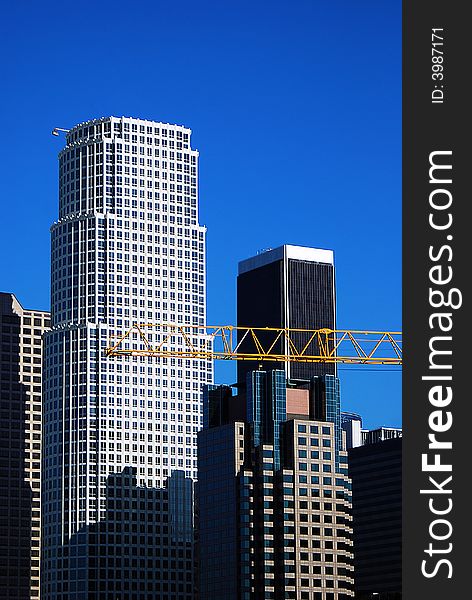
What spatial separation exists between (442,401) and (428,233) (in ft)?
12.0

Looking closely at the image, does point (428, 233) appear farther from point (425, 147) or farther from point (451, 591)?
point (451, 591)

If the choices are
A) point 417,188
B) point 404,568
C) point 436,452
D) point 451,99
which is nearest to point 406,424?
point 436,452

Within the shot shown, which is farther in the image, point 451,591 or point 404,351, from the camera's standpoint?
point 404,351

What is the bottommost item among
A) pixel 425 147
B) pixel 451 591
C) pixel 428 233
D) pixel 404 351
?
pixel 451 591

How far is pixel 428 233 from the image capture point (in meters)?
30.7

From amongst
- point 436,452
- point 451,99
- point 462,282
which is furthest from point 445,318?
point 451,99

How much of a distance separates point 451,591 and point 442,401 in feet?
13.2

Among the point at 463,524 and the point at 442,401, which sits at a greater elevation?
the point at 442,401

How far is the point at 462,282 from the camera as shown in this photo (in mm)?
30578

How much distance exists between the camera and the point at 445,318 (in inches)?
1197

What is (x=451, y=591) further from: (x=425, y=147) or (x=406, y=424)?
(x=425, y=147)

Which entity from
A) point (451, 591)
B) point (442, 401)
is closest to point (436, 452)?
point (442, 401)

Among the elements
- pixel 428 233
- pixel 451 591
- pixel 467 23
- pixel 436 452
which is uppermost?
pixel 467 23

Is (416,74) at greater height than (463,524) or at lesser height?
greater
